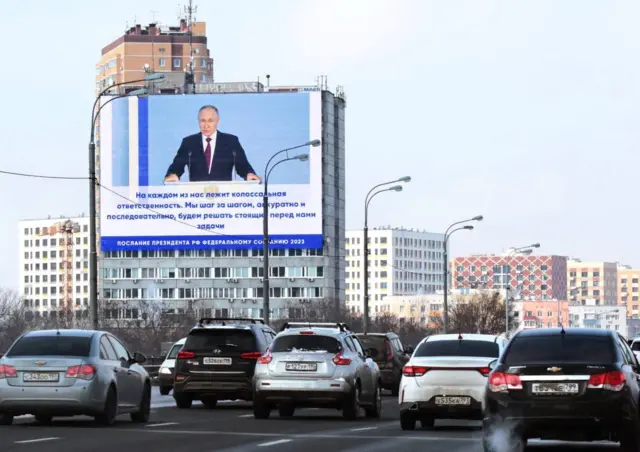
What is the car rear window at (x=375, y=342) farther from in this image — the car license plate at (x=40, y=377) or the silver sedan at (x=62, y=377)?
the car license plate at (x=40, y=377)

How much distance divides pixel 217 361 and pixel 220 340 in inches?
17.6

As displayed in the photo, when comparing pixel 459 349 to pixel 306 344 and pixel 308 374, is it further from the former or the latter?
pixel 306 344

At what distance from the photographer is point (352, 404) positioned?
26750mm

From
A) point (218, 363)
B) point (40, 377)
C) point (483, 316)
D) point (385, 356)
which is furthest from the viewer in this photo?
point (483, 316)

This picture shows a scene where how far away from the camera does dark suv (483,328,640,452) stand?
16.9 m

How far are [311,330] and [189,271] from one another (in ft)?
480

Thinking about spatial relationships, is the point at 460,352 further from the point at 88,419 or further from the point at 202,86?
the point at 202,86

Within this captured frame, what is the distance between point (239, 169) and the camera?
479 ft

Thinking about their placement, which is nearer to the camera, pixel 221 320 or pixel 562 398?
pixel 562 398

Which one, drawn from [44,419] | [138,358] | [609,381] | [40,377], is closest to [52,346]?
[40,377]

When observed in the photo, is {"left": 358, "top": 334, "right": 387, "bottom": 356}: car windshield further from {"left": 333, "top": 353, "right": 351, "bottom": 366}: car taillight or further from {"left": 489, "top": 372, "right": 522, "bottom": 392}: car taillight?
{"left": 489, "top": 372, "right": 522, "bottom": 392}: car taillight

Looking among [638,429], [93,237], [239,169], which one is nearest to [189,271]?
[239,169]

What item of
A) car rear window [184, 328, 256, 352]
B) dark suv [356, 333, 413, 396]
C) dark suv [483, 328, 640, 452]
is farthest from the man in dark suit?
dark suv [483, 328, 640, 452]

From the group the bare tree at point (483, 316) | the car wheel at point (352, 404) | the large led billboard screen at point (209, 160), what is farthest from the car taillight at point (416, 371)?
the large led billboard screen at point (209, 160)
